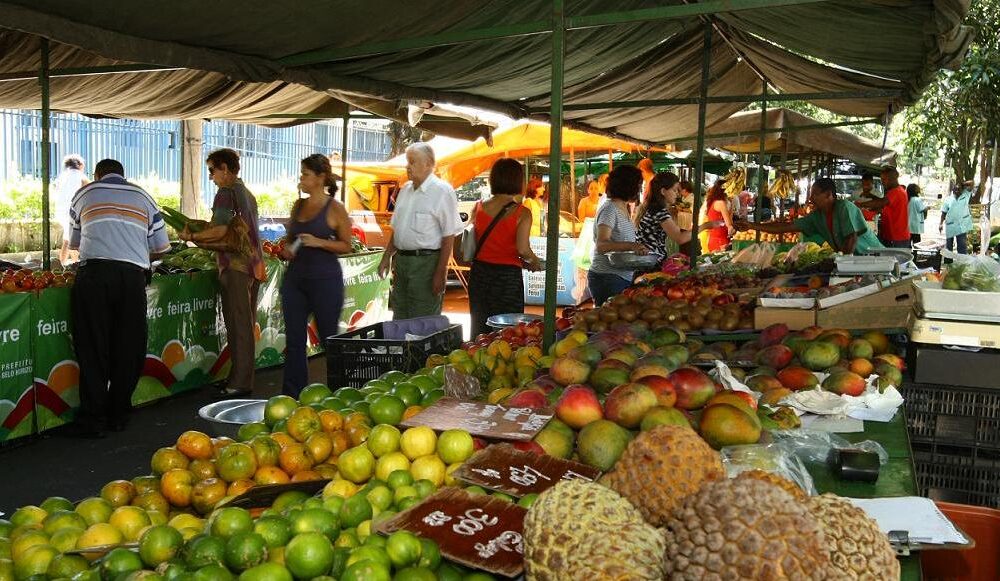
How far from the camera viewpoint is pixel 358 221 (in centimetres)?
1515

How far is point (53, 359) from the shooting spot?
605cm

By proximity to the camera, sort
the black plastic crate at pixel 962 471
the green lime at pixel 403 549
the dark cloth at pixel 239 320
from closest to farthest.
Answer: the green lime at pixel 403 549
the black plastic crate at pixel 962 471
the dark cloth at pixel 239 320

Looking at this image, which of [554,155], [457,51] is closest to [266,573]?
[554,155]

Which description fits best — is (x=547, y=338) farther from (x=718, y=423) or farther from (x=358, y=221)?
(x=358, y=221)

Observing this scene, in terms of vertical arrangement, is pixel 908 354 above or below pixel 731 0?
below

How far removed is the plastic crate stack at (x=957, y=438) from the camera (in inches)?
141

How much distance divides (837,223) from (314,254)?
4963mm

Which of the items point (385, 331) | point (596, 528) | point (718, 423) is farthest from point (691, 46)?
point (596, 528)

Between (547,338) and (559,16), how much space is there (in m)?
1.67

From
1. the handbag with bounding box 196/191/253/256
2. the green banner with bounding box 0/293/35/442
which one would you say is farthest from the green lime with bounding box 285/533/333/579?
the handbag with bounding box 196/191/253/256

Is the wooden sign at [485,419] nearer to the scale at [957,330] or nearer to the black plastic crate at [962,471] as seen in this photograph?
the black plastic crate at [962,471]

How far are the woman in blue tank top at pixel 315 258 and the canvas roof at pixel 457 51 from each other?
29.0 inches

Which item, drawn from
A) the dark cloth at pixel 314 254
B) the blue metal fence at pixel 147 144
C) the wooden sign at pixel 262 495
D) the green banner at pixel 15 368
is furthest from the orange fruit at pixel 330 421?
the blue metal fence at pixel 147 144

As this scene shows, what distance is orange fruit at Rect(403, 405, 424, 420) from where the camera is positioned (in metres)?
3.02
